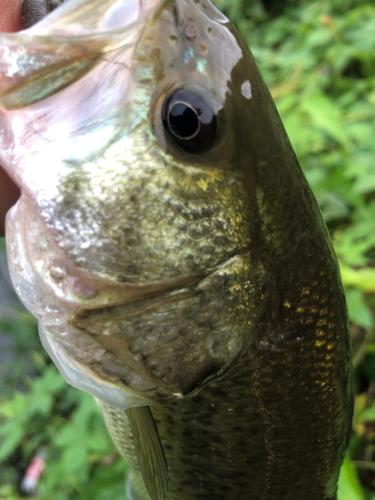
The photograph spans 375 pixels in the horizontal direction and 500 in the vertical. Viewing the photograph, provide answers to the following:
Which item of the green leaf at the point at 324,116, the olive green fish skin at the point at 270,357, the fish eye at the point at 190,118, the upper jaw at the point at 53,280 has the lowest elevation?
the green leaf at the point at 324,116

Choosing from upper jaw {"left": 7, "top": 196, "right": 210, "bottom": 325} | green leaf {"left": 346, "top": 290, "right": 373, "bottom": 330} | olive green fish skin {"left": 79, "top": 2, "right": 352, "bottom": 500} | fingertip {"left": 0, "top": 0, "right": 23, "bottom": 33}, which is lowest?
green leaf {"left": 346, "top": 290, "right": 373, "bottom": 330}

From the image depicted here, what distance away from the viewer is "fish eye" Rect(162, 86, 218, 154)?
0.51m

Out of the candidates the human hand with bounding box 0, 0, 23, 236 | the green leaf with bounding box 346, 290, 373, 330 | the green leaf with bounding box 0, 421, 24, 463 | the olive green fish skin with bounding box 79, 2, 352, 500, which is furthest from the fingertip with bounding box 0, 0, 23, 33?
the green leaf with bounding box 0, 421, 24, 463

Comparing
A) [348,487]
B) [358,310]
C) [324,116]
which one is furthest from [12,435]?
[324,116]

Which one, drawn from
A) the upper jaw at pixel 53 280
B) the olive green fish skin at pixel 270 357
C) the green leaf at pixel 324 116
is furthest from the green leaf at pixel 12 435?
the green leaf at pixel 324 116

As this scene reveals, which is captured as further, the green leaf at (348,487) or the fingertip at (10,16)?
the green leaf at (348,487)

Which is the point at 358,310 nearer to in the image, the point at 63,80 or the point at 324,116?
the point at 324,116

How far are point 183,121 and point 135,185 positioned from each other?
99 millimetres

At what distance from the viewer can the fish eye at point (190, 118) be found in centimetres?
51

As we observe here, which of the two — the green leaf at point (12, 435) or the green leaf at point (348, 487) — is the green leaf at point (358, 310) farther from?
the green leaf at point (12, 435)

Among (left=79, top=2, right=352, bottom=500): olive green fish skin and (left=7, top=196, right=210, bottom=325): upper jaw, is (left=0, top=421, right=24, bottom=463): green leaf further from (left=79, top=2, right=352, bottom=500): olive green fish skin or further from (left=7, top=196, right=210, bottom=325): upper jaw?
(left=7, top=196, right=210, bottom=325): upper jaw

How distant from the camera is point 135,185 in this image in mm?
525

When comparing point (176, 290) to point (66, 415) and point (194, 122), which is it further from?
point (66, 415)

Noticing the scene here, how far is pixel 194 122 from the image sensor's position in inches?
20.8
